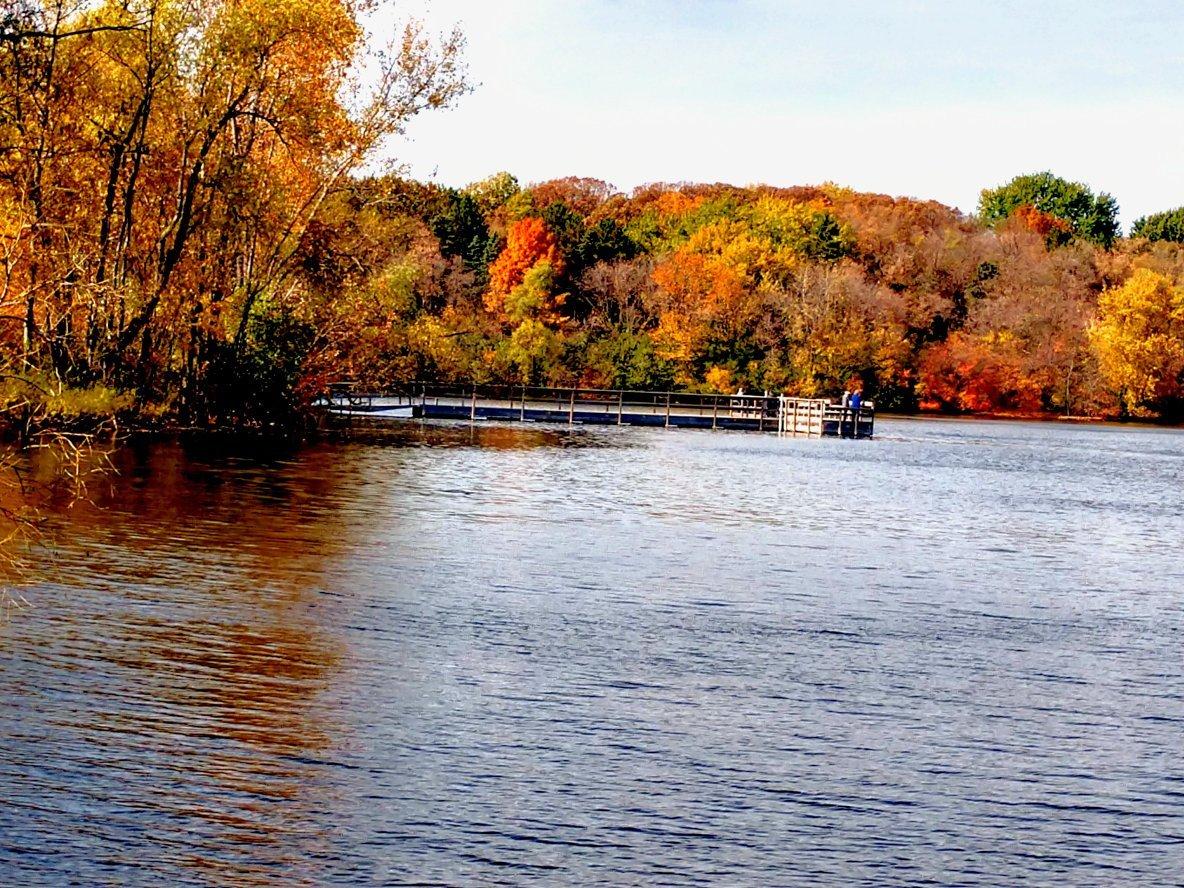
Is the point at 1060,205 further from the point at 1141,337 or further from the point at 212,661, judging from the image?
the point at 212,661

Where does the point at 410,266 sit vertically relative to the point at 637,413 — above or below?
above

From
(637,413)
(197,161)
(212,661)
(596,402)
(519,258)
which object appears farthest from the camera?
(519,258)

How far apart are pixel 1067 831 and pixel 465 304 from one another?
93511 mm

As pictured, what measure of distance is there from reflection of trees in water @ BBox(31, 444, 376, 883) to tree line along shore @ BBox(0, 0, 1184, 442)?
2624 mm

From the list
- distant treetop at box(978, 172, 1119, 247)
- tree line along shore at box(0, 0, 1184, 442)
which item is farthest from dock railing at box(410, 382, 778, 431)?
distant treetop at box(978, 172, 1119, 247)

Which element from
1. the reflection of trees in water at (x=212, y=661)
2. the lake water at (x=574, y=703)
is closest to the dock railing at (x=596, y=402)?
the lake water at (x=574, y=703)

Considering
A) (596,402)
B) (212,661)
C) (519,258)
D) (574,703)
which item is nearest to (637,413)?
(596,402)

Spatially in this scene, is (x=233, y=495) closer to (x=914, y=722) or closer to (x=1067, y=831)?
(x=914, y=722)

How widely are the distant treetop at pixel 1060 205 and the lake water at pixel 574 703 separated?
115 m

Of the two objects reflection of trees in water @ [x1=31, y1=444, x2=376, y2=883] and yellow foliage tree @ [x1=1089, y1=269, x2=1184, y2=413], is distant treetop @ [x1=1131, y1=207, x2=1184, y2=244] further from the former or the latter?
reflection of trees in water @ [x1=31, y1=444, x2=376, y2=883]

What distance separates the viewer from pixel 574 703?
14.5m

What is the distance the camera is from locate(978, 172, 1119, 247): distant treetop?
139m

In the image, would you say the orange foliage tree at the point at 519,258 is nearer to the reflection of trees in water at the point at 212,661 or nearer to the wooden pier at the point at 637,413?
the wooden pier at the point at 637,413

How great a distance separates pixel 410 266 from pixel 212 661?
170 feet
